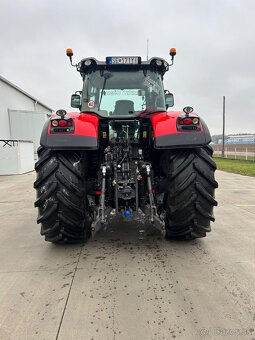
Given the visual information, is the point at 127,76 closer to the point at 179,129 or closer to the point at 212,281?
the point at 179,129

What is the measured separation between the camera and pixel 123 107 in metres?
3.71

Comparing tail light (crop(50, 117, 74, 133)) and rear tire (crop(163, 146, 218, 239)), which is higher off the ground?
tail light (crop(50, 117, 74, 133))

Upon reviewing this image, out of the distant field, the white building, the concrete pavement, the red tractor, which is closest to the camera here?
the concrete pavement

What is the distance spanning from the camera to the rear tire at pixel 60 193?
2975 mm

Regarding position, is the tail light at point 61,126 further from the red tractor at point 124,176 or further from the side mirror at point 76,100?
the side mirror at point 76,100

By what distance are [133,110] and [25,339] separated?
9.39 feet

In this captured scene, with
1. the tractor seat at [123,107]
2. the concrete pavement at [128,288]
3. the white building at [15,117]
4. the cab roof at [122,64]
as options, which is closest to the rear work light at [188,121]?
the tractor seat at [123,107]

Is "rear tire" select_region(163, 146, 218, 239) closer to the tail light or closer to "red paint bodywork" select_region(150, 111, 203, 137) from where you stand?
"red paint bodywork" select_region(150, 111, 203, 137)

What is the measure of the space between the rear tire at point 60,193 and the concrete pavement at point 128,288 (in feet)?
1.16

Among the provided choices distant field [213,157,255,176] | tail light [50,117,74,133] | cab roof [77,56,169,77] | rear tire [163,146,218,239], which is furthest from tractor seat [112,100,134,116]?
distant field [213,157,255,176]

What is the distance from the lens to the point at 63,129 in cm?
299

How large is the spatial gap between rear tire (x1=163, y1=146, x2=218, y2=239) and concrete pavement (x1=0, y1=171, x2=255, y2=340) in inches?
15.0

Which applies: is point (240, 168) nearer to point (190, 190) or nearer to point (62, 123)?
point (190, 190)

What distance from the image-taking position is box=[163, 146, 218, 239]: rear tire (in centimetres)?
300
